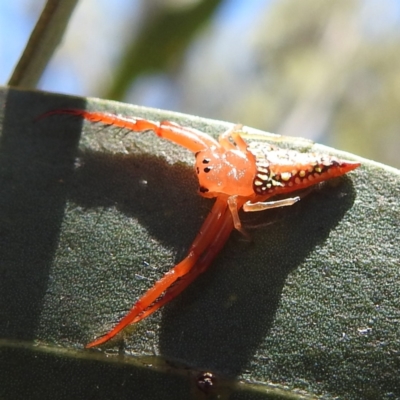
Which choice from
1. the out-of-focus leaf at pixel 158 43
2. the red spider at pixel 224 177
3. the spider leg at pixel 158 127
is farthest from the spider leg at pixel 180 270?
the out-of-focus leaf at pixel 158 43

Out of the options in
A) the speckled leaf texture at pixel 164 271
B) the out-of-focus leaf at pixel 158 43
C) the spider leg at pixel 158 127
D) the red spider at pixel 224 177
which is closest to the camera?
the speckled leaf texture at pixel 164 271

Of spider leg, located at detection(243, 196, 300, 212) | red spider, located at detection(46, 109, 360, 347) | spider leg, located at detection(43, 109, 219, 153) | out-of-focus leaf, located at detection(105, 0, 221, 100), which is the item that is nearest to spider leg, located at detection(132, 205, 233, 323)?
red spider, located at detection(46, 109, 360, 347)

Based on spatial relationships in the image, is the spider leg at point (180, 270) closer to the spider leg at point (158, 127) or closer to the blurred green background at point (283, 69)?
the spider leg at point (158, 127)

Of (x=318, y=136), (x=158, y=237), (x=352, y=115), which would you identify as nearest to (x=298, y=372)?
(x=158, y=237)

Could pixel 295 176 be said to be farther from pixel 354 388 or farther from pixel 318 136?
pixel 318 136

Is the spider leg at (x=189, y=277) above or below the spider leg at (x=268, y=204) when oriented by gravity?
below

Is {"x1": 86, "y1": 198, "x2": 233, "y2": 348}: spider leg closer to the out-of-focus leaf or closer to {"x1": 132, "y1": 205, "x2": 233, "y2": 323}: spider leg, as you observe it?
{"x1": 132, "y1": 205, "x2": 233, "y2": 323}: spider leg

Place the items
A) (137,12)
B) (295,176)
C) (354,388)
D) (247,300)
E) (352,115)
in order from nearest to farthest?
(354,388) < (247,300) < (295,176) < (137,12) < (352,115)
